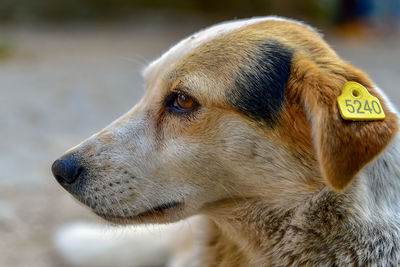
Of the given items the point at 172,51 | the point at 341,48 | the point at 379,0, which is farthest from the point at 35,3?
the point at 172,51

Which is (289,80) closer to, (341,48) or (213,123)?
(213,123)

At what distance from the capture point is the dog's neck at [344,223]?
7.10 ft

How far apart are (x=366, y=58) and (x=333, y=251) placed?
8939 millimetres

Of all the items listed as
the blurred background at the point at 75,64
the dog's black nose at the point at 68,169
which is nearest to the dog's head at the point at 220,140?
the dog's black nose at the point at 68,169

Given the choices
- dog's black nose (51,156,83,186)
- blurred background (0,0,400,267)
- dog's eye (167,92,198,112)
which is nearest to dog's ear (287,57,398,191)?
dog's eye (167,92,198,112)

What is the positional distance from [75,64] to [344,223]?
8.12 meters

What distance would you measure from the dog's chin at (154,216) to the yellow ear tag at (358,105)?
0.81 meters

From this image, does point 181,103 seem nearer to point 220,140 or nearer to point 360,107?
point 220,140

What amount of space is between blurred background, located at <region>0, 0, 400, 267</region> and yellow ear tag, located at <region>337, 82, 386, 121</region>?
2.06 meters

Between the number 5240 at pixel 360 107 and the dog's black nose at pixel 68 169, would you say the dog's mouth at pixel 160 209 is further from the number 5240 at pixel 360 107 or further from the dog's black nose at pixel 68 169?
the number 5240 at pixel 360 107

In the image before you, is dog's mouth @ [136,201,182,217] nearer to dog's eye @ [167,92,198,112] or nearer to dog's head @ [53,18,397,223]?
dog's head @ [53,18,397,223]

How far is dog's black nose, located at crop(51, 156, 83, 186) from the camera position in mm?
2273

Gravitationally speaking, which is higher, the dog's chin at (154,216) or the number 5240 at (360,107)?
the number 5240 at (360,107)

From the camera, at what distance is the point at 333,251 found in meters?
2.18
